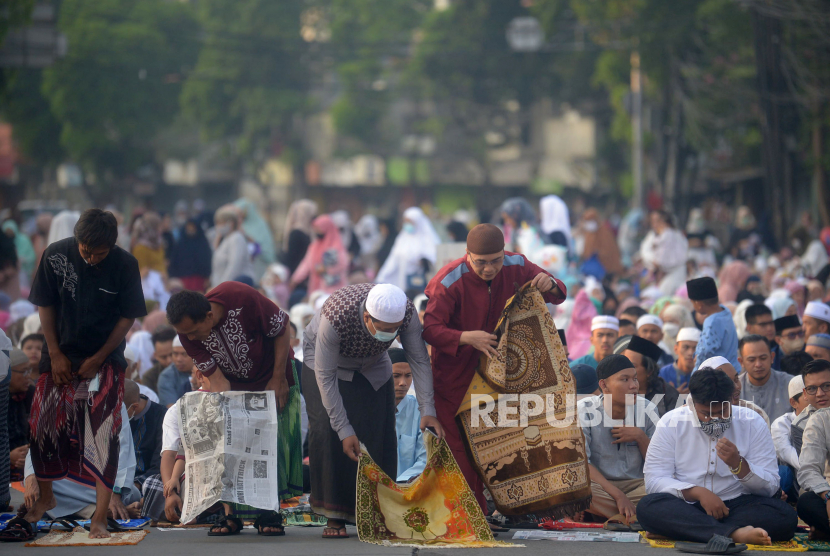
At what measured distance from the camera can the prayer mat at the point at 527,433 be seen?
5.60 metres

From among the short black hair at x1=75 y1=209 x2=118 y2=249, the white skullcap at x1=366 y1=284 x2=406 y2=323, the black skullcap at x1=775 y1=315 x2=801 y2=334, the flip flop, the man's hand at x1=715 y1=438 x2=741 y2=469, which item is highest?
the short black hair at x1=75 y1=209 x2=118 y2=249

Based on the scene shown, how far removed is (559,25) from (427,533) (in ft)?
93.8

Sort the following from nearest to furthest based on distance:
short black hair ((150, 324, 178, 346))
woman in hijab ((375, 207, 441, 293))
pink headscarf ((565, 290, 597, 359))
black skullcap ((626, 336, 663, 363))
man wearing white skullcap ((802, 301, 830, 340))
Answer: black skullcap ((626, 336, 663, 363)) → short black hair ((150, 324, 178, 346)) → man wearing white skullcap ((802, 301, 830, 340)) → pink headscarf ((565, 290, 597, 359)) → woman in hijab ((375, 207, 441, 293))

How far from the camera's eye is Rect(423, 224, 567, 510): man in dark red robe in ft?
18.2

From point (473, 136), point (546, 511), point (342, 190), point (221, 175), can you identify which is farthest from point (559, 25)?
point (546, 511)

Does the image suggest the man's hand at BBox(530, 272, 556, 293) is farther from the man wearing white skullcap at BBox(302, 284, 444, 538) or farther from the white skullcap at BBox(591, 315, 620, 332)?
the white skullcap at BBox(591, 315, 620, 332)

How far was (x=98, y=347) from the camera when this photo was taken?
5293 mm

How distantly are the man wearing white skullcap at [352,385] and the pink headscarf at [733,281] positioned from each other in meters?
6.65

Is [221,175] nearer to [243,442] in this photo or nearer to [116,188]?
[116,188]

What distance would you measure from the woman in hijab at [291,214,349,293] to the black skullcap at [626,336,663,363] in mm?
6825

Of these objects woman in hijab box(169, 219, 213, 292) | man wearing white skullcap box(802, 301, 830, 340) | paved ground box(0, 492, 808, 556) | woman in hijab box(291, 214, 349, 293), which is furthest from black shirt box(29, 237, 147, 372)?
woman in hijab box(291, 214, 349, 293)

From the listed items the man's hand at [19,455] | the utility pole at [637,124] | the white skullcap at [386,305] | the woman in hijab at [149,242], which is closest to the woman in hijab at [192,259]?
the woman in hijab at [149,242]

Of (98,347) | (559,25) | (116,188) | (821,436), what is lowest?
(821,436)

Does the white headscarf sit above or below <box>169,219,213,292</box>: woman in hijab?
above
